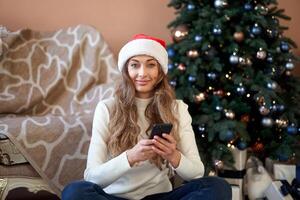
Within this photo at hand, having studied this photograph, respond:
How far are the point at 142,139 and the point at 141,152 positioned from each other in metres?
0.14

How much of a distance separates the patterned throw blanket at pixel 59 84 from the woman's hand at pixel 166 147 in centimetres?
62

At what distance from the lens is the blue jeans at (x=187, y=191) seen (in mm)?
1344

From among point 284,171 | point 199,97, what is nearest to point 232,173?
point 284,171

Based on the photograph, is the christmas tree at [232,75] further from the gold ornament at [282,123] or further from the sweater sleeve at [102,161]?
the sweater sleeve at [102,161]

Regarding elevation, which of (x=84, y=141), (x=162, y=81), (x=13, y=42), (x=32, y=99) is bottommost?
(x=84, y=141)

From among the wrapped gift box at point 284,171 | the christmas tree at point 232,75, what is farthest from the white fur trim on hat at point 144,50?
the wrapped gift box at point 284,171

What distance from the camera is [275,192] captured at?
2115 millimetres

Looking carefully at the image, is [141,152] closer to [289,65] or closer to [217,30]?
[217,30]

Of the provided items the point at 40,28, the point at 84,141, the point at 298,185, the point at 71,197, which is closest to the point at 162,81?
the point at 84,141

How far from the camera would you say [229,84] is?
2.26 meters

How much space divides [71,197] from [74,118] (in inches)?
28.2

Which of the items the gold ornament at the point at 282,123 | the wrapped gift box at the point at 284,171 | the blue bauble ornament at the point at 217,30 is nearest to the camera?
the blue bauble ornament at the point at 217,30

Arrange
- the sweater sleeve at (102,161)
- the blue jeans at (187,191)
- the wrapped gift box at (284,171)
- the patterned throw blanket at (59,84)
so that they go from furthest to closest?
the wrapped gift box at (284,171) → the patterned throw blanket at (59,84) → the sweater sleeve at (102,161) → the blue jeans at (187,191)

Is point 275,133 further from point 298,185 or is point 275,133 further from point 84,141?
point 84,141
